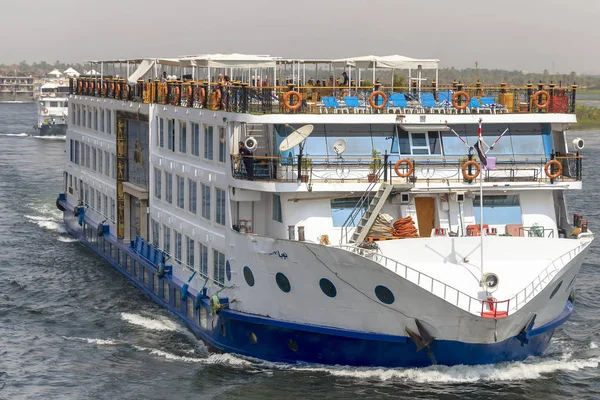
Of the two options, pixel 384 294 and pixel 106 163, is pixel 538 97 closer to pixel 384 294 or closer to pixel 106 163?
pixel 384 294

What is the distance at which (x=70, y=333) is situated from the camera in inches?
1421

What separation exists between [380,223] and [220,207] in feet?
17.6

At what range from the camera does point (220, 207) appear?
31188mm

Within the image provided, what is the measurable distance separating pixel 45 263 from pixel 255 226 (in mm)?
20569

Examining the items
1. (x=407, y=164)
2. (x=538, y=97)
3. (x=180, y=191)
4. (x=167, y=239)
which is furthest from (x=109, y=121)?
(x=538, y=97)

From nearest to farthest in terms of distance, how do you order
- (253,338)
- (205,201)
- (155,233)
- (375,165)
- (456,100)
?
(375,165), (253,338), (456,100), (205,201), (155,233)

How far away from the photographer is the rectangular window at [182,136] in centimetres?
3466

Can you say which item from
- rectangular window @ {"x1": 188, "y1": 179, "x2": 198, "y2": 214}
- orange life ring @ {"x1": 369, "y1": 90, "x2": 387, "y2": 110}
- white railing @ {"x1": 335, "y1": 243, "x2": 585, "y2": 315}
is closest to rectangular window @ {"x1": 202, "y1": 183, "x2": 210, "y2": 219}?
rectangular window @ {"x1": 188, "y1": 179, "x2": 198, "y2": 214}

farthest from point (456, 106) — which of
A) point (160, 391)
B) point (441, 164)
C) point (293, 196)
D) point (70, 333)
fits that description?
point (70, 333)

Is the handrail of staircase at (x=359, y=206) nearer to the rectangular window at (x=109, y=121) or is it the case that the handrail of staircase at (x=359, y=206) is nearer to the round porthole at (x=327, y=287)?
the round porthole at (x=327, y=287)

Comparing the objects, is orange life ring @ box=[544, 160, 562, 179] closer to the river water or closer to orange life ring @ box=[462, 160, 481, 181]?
orange life ring @ box=[462, 160, 481, 181]

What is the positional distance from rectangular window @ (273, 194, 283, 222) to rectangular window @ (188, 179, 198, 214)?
15.0 feet

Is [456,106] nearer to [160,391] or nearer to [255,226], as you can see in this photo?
[255,226]

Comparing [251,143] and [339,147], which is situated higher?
[251,143]
